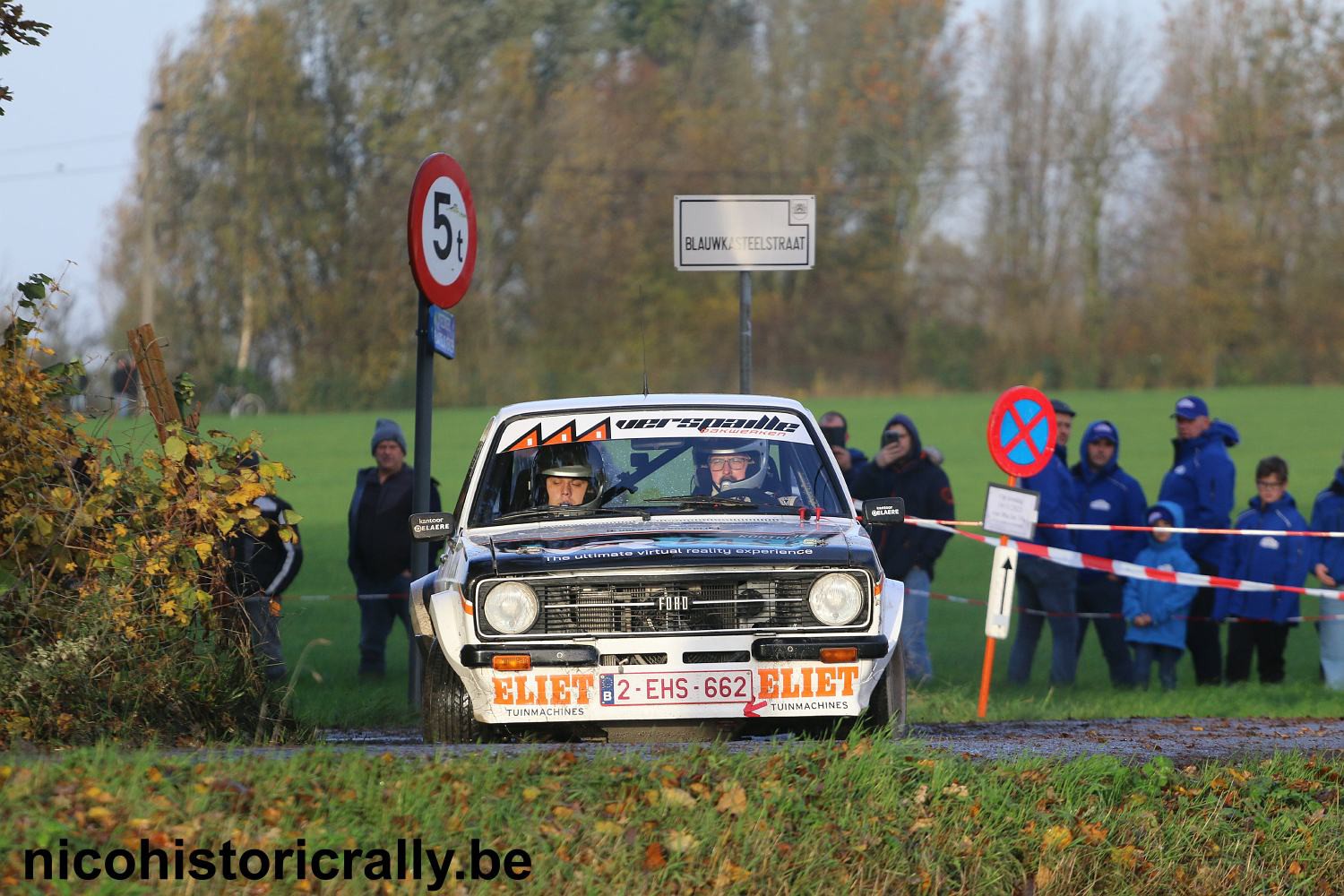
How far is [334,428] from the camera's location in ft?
168

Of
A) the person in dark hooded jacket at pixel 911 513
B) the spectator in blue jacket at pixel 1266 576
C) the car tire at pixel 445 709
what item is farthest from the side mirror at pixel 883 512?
the spectator in blue jacket at pixel 1266 576

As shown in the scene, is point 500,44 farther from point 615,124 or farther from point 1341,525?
point 1341,525

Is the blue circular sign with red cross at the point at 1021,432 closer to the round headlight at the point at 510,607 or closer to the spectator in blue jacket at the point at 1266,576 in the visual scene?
the spectator in blue jacket at the point at 1266,576

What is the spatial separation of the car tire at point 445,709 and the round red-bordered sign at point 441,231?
294 centimetres

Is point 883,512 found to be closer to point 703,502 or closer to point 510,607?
point 703,502

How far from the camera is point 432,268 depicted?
10219mm

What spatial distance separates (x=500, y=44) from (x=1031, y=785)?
57029mm

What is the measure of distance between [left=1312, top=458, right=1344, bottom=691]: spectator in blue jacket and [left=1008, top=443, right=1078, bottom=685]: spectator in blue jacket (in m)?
1.88

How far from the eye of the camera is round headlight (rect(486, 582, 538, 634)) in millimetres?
7285

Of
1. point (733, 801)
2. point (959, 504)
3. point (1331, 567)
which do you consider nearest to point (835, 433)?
point (1331, 567)

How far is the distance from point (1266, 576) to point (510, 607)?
8369mm

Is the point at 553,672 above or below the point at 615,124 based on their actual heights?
below

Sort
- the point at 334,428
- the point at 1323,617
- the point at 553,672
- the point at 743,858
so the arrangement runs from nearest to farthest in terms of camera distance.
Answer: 1. the point at 743,858
2. the point at 553,672
3. the point at 1323,617
4. the point at 334,428

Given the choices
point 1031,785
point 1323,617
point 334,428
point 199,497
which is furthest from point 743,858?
point 334,428
